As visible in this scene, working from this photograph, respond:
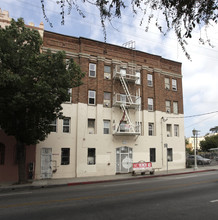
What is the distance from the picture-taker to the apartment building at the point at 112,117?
2020 centimetres

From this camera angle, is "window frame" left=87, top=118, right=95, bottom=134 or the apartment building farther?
"window frame" left=87, top=118, right=95, bottom=134

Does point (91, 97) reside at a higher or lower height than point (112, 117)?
higher

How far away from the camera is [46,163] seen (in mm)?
19156

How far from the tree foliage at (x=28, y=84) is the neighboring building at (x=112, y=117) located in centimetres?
456

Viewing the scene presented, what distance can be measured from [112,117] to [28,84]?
10617 mm

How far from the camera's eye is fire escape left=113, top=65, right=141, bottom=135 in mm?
22391

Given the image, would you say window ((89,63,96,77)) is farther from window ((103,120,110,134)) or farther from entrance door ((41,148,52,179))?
entrance door ((41,148,52,179))

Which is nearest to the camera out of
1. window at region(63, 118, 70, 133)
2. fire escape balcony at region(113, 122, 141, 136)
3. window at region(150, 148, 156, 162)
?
window at region(63, 118, 70, 133)

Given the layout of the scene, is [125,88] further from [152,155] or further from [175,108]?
[152,155]

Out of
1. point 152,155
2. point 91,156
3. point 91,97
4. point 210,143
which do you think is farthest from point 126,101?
point 210,143

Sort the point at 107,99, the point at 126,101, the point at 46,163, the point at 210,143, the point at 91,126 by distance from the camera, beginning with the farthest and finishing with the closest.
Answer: the point at 210,143 < the point at 126,101 < the point at 107,99 < the point at 91,126 < the point at 46,163

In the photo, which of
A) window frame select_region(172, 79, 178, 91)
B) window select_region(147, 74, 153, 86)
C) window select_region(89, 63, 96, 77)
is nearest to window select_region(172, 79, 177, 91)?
window frame select_region(172, 79, 178, 91)

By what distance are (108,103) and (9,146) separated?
10022 millimetres

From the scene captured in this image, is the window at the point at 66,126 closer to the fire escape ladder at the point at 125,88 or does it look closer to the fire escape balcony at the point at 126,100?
the fire escape balcony at the point at 126,100
